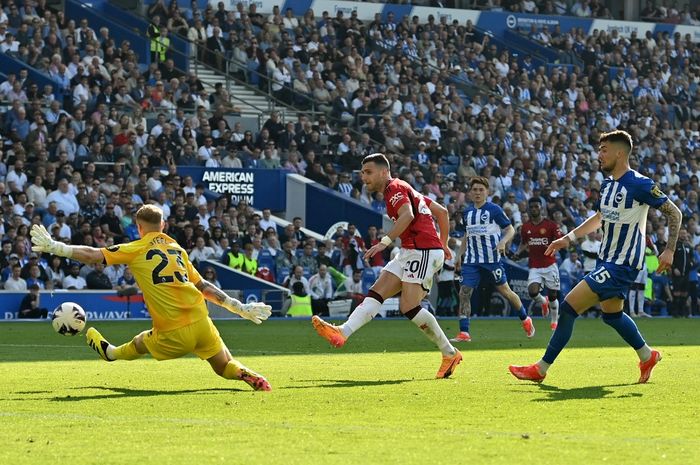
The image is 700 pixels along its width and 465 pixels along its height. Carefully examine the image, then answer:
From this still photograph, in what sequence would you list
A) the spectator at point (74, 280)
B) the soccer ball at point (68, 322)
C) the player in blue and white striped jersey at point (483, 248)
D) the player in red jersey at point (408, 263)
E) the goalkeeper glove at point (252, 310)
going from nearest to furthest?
1. the goalkeeper glove at point (252, 310)
2. the soccer ball at point (68, 322)
3. the player in red jersey at point (408, 263)
4. the player in blue and white striped jersey at point (483, 248)
5. the spectator at point (74, 280)

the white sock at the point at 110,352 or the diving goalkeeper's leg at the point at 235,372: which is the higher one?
the diving goalkeeper's leg at the point at 235,372

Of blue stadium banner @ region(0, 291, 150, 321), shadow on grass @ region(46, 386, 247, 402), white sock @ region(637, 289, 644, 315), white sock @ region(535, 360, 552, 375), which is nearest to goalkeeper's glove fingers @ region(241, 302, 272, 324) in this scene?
shadow on grass @ region(46, 386, 247, 402)

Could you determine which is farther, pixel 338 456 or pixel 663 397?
pixel 663 397

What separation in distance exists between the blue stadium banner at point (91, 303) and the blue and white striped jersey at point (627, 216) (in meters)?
15.8

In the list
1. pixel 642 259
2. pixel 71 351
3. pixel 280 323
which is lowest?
pixel 280 323

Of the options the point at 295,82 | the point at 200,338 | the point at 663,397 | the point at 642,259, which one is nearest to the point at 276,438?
the point at 200,338

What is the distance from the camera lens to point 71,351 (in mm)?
Result: 17578

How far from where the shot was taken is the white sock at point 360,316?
1305 centimetres

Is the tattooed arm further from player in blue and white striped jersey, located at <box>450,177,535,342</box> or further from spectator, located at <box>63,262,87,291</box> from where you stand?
spectator, located at <box>63,262,87,291</box>

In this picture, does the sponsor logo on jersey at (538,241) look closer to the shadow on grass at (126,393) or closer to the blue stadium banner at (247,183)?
the blue stadium banner at (247,183)

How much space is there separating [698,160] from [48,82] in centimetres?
2211

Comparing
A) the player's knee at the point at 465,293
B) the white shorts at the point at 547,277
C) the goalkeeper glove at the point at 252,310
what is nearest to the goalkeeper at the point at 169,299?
the goalkeeper glove at the point at 252,310

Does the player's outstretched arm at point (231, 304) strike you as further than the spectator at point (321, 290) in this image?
No

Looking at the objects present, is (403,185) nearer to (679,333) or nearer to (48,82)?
(679,333)
